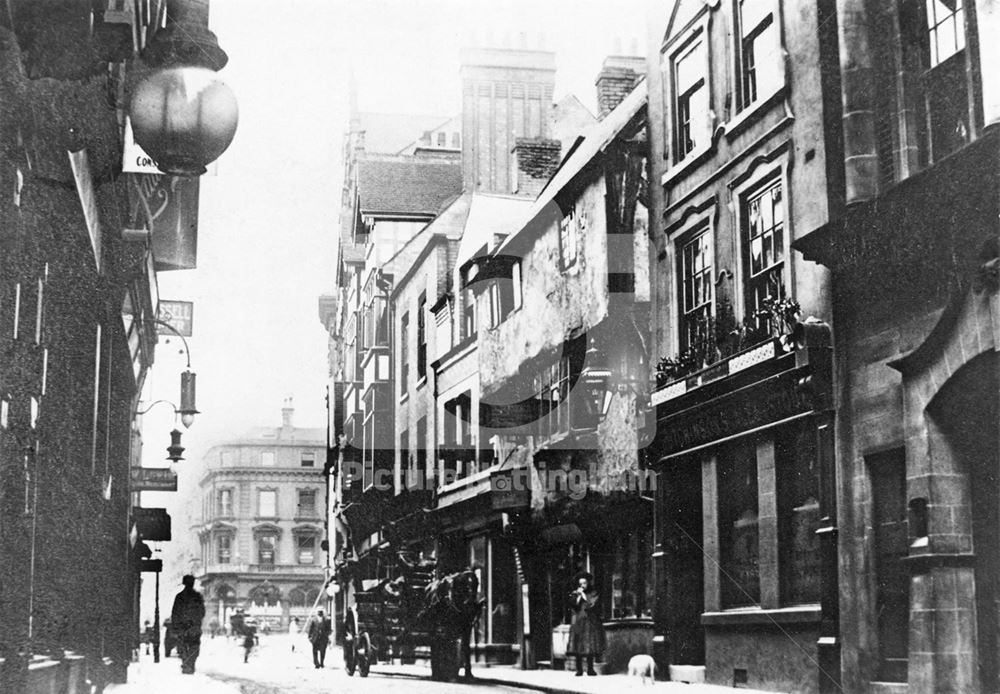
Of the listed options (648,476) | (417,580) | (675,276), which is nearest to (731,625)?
(648,476)

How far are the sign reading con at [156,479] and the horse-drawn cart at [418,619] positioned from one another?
4.03 meters

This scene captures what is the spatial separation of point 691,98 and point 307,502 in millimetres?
44166

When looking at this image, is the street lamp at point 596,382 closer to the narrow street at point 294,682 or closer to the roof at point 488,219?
the narrow street at point 294,682

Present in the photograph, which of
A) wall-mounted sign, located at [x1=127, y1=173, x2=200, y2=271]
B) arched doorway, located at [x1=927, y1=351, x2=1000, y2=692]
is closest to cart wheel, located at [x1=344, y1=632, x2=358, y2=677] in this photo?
wall-mounted sign, located at [x1=127, y1=173, x2=200, y2=271]

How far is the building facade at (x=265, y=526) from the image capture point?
148ft

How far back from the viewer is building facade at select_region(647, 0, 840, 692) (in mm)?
15820

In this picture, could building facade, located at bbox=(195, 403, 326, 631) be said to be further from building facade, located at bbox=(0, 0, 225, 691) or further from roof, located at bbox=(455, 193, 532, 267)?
building facade, located at bbox=(0, 0, 225, 691)

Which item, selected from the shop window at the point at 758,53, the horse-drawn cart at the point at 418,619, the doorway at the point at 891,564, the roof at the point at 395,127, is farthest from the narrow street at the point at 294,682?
the roof at the point at 395,127

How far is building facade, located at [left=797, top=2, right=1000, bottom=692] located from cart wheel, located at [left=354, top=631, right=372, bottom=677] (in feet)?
34.3

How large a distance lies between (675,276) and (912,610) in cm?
787

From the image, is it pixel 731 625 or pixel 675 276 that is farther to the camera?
pixel 675 276

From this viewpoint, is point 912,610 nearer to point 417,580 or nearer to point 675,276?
point 675,276

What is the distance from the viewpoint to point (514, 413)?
1073 inches

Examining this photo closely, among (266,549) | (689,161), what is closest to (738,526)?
(689,161)
